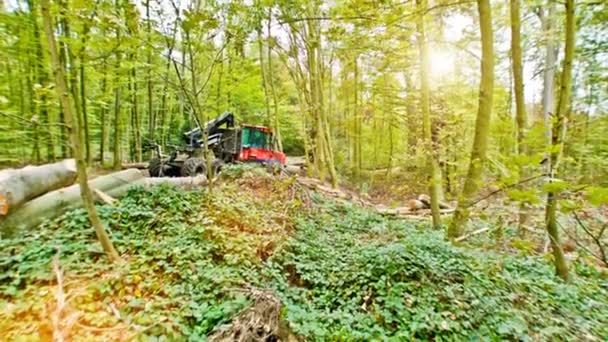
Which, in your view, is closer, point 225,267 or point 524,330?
point 524,330

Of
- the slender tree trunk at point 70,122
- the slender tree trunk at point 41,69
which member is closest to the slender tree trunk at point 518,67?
the slender tree trunk at point 70,122

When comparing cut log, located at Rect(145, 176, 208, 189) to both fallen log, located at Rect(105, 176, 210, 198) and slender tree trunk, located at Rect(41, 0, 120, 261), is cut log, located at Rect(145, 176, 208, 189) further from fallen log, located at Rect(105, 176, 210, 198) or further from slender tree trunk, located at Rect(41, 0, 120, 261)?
slender tree trunk, located at Rect(41, 0, 120, 261)

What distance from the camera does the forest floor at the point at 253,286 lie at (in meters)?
2.47

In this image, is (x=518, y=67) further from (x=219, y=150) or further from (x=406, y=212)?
(x=219, y=150)

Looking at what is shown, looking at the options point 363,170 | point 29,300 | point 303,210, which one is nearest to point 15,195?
point 29,300

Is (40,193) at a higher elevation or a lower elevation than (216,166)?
lower

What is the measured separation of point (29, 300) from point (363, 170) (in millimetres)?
15203

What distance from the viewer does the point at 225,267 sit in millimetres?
3354

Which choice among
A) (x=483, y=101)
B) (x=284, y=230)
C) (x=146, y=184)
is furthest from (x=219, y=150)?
(x=483, y=101)

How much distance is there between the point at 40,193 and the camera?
400 cm

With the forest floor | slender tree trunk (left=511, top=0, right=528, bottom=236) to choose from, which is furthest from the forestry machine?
slender tree trunk (left=511, top=0, right=528, bottom=236)

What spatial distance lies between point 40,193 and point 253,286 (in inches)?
125

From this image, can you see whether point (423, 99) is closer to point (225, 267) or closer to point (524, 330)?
point (524, 330)

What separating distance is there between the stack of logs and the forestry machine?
2894 mm
